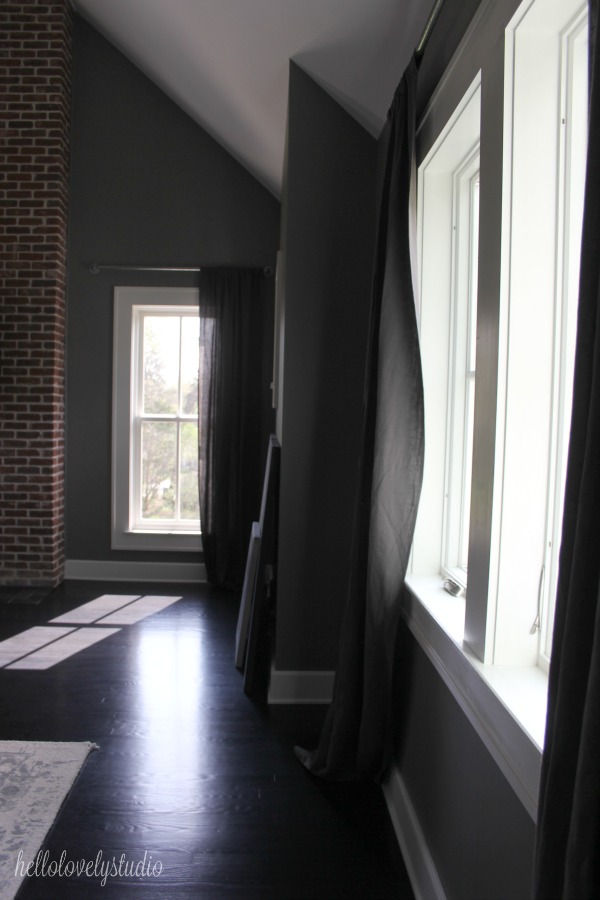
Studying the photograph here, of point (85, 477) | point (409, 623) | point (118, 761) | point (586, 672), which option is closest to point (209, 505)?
point (85, 477)

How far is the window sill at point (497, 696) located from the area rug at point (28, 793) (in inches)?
49.9

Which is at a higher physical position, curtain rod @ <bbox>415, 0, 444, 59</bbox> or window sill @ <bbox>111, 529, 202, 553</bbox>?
curtain rod @ <bbox>415, 0, 444, 59</bbox>

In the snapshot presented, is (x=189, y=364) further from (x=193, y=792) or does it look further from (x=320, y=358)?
(x=193, y=792)

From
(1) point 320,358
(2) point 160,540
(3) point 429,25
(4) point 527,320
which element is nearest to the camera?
(4) point 527,320

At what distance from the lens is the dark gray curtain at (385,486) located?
1.88 meters

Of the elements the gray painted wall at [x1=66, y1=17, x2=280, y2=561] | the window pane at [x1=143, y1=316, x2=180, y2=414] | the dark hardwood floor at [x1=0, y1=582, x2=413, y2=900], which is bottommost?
the dark hardwood floor at [x1=0, y1=582, x2=413, y2=900]

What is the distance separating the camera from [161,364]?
15.4 feet

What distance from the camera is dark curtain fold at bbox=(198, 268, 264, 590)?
4.46 m

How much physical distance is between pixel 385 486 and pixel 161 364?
3150 millimetres

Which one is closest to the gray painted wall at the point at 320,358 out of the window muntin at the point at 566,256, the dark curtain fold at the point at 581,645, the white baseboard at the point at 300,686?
the white baseboard at the point at 300,686

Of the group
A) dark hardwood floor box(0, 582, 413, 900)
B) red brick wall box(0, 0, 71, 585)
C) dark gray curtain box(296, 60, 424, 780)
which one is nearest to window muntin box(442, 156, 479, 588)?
dark gray curtain box(296, 60, 424, 780)

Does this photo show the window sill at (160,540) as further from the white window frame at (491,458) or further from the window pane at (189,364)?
the white window frame at (491,458)

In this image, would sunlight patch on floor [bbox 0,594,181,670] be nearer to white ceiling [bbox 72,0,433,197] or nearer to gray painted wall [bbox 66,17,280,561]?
A: gray painted wall [bbox 66,17,280,561]

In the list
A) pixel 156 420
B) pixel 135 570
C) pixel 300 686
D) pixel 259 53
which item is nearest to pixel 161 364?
pixel 156 420
